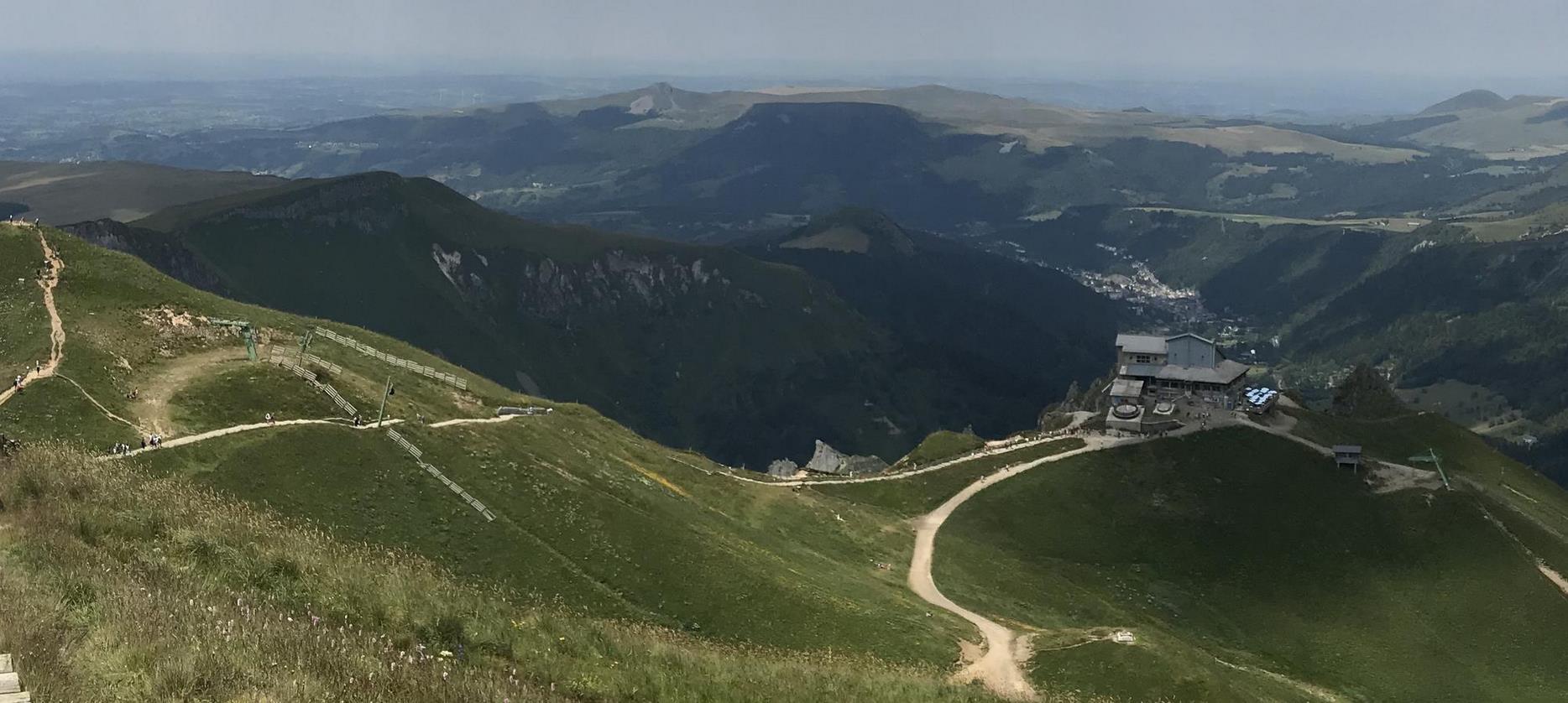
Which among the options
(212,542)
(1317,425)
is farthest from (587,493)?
(1317,425)

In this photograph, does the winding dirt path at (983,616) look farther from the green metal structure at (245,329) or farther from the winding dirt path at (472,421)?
the green metal structure at (245,329)

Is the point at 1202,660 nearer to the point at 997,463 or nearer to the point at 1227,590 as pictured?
the point at 1227,590

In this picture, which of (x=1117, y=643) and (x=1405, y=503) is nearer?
(x=1117, y=643)

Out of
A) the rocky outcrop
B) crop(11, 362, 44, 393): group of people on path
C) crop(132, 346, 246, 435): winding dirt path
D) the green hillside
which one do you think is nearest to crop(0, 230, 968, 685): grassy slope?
the green hillside

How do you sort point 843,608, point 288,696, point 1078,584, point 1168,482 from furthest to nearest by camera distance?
point 1168,482
point 1078,584
point 843,608
point 288,696

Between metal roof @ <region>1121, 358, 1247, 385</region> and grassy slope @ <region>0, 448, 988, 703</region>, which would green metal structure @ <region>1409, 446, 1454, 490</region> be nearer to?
metal roof @ <region>1121, 358, 1247, 385</region>

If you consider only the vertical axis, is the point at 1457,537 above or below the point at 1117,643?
below
